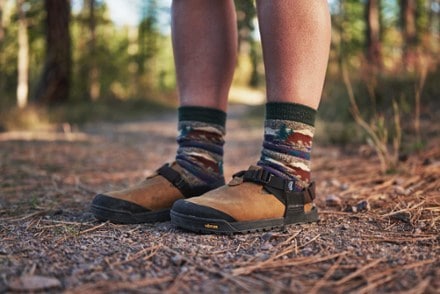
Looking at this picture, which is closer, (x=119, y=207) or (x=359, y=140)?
(x=119, y=207)

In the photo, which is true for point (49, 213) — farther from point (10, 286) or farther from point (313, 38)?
point (313, 38)

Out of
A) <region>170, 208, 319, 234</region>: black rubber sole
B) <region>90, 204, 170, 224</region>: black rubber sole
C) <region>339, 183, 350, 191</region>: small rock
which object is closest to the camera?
<region>170, 208, 319, 234</region>: black rubber sole

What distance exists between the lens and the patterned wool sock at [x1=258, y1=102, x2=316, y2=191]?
3.86 feet

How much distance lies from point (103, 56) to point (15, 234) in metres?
7.97

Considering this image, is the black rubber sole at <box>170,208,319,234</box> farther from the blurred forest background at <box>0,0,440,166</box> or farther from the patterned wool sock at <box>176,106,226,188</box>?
the blurred forest background at <box>0,0,440,166</box>

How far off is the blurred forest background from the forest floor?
1.93ft

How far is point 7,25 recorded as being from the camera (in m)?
8.04

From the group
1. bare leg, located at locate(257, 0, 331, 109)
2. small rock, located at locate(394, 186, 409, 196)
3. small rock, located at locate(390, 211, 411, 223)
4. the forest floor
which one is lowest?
the forest floor

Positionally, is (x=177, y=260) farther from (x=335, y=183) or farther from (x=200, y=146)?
(x=335, y=183)

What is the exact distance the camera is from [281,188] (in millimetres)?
1197

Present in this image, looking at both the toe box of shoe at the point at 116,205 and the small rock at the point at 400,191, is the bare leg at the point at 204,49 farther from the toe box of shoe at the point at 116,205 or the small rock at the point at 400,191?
the small rock at the point at 400,191

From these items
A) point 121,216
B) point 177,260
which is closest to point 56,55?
point 121,216

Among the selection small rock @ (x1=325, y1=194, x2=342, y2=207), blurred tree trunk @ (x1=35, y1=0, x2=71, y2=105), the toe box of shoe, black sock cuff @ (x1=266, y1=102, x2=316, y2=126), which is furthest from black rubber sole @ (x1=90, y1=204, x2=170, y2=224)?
blurred tree trunk @ (x1=35, y1=0, x2=71, y2=105)

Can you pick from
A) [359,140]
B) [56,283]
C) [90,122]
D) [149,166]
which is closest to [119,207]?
[56,283]
